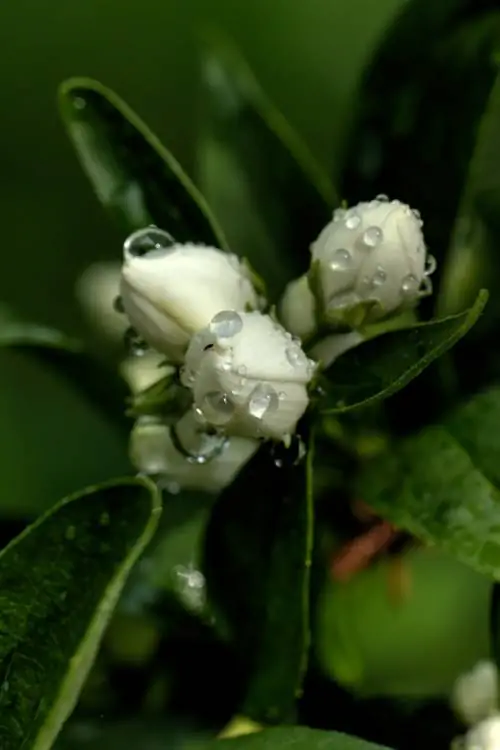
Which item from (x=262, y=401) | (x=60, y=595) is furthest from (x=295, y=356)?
(x=60, y=595)

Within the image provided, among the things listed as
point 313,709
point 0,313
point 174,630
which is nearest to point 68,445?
point 0,313

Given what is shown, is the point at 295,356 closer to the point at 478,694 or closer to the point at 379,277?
the point at 379,277

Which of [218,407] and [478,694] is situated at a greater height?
[218,407]

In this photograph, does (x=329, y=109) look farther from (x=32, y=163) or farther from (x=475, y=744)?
(x=475, y=744)

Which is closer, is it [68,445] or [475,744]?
[475,744]

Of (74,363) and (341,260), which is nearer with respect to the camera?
(341,260)

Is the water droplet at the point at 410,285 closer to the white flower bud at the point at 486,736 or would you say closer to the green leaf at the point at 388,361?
the green leaf at the point at 388,361
